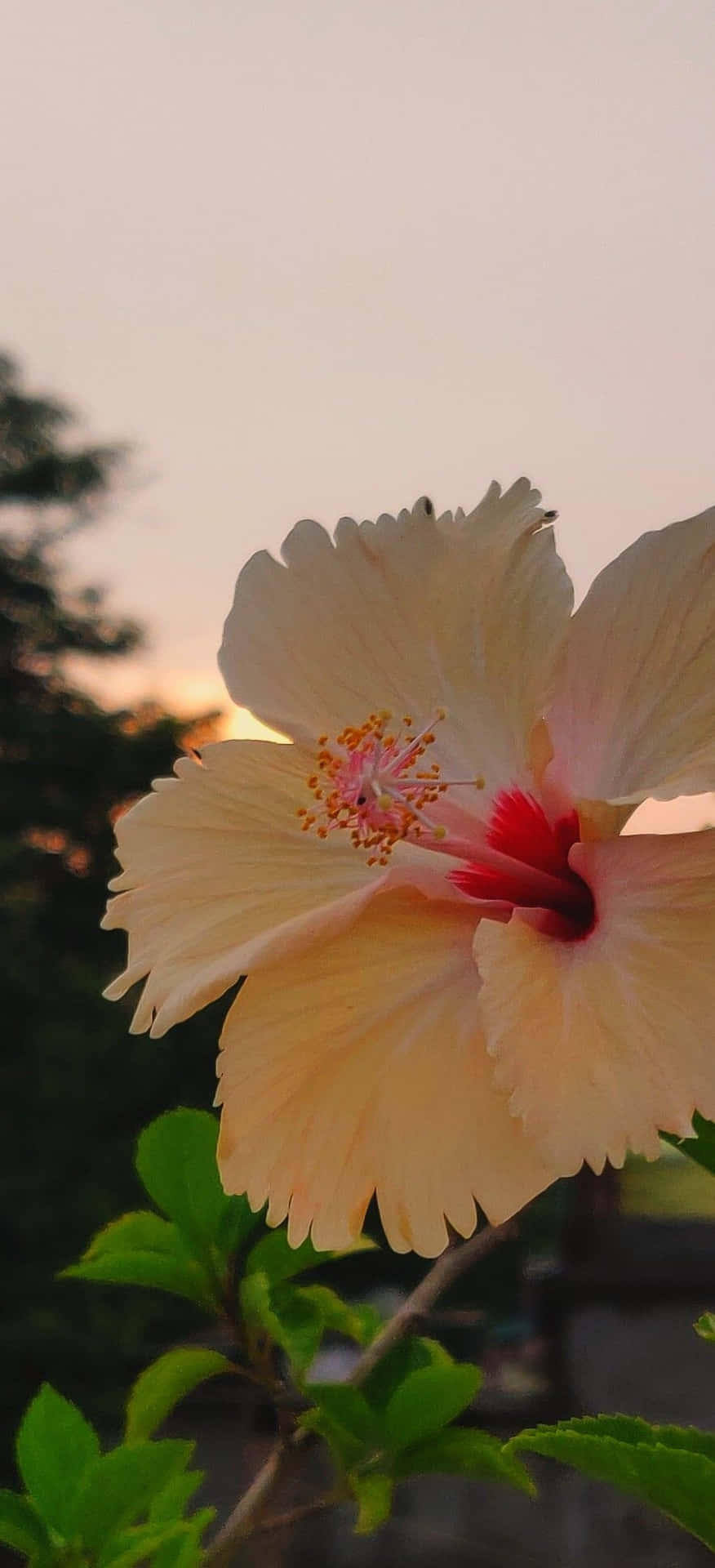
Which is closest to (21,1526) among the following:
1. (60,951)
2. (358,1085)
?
(358,1085)

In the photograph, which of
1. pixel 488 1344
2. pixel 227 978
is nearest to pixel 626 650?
pixel 227 978

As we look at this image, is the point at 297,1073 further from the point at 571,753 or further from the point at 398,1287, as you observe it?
the point at 398,1287

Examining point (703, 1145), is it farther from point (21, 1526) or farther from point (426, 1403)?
point (21, 1526)

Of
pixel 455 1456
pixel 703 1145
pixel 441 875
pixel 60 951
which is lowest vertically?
pixel 455 1456

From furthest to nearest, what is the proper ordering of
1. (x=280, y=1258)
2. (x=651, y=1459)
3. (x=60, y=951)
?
(x=60, y=951), (x=280, y=1258), (x=651, y=1459)

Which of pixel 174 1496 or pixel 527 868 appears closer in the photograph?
pixel 527 868

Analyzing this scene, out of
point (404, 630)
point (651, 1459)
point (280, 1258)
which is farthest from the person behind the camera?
point (280, 1258)

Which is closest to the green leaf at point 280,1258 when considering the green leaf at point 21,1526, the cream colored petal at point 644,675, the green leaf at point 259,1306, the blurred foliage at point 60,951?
the green leaf at point 259,1306

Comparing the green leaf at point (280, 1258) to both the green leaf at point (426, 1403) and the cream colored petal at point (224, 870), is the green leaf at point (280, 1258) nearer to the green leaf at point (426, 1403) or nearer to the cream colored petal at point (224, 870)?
the green leaf at point (426, 1403)

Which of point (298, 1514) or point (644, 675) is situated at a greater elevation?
point (644, 675)
